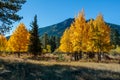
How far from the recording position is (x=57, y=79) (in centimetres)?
1463

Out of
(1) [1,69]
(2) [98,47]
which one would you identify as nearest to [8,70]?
(1) [1,69]

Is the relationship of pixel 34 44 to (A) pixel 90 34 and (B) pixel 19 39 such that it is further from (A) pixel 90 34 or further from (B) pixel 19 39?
(A) pixel 90 34

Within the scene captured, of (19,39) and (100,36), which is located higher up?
(19,39)

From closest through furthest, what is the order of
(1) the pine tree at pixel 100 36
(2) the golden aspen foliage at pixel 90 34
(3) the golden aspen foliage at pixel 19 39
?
1. (1) the pine tree at pixel 100 36
2. (2) the golden aspen foliage at pixel 90 34
3. (3) the golden aspen foliage at pixel 19 39

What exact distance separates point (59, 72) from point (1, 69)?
3556 millimetres

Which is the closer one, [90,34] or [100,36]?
[100,36]

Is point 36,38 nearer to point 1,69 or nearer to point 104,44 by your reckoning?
point 104,44

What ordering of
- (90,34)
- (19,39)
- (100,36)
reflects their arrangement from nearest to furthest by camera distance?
(100,36), (90,34), (19,39)

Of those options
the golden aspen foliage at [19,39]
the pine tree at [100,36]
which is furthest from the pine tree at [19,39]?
the pine tree at [100,36]

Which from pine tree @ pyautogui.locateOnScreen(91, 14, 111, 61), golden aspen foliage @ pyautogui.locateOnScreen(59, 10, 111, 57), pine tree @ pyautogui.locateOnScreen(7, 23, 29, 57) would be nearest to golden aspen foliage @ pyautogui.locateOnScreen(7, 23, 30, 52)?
pine tree @ pyautogui.locateOnScreen(7, 23, 29, 57)

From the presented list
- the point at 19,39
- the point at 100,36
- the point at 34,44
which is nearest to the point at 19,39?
the point at 19,39

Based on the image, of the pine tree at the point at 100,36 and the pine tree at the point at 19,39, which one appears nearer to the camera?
the pine tree at the point at 100,36

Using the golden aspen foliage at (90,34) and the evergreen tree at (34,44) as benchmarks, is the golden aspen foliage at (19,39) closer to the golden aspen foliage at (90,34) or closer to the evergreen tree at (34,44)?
the evergreen tree at (34,44)

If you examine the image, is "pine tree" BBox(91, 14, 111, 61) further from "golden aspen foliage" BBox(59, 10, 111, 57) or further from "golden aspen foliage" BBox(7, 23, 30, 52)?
"golden aspen foliage" BBox(7, 23, 30, 52)
